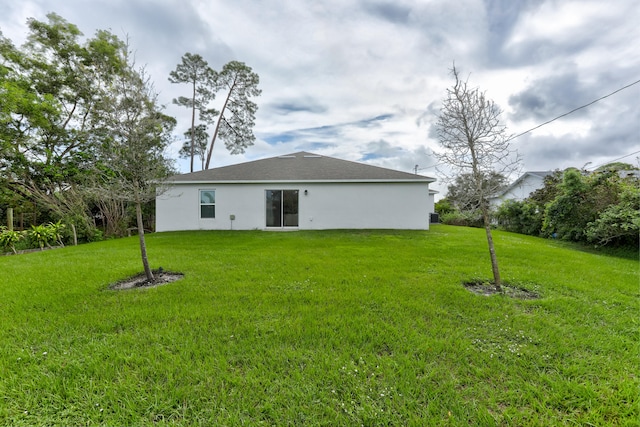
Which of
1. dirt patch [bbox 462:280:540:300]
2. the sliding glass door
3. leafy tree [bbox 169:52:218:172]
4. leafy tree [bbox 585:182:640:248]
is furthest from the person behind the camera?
leafy tree [bbox 169:52:218:172]

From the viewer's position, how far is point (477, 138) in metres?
4.43

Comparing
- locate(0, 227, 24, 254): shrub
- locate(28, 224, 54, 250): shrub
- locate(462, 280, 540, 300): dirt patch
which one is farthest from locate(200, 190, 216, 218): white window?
locate(462, 280, 540, 300): dirt patch

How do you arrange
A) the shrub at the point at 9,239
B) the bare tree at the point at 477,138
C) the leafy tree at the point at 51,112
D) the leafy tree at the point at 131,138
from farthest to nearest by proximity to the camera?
the leafy tree at the point at 51,112 < the shrub at the point at 9,239 < the leafy tree at the point at 131,138 < the bare tree at the point at 477,138

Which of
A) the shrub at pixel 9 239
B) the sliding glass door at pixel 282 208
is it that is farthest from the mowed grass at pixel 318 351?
the sliding glass door at pixel 282 208

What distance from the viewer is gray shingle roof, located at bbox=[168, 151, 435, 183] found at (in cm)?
1204

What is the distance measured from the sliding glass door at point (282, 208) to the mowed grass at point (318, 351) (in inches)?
294

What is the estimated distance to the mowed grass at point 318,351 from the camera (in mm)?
1931

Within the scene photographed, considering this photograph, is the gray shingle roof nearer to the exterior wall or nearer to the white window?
the exterior wall

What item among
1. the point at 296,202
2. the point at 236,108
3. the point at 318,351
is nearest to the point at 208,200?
the point at 296,202

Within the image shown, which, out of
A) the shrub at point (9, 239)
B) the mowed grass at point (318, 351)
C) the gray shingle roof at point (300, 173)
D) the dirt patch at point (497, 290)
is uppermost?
the gray shingle roof at point (300, 173)

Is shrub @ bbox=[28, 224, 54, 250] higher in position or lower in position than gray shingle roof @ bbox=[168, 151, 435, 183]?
lower

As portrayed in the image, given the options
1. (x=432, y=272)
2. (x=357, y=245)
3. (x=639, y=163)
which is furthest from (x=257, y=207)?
(x=639, y=163)

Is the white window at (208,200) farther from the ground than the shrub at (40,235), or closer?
farther from the ground

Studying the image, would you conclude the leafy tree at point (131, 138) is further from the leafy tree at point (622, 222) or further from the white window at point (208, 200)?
the leafy tree at point (622, 222)
